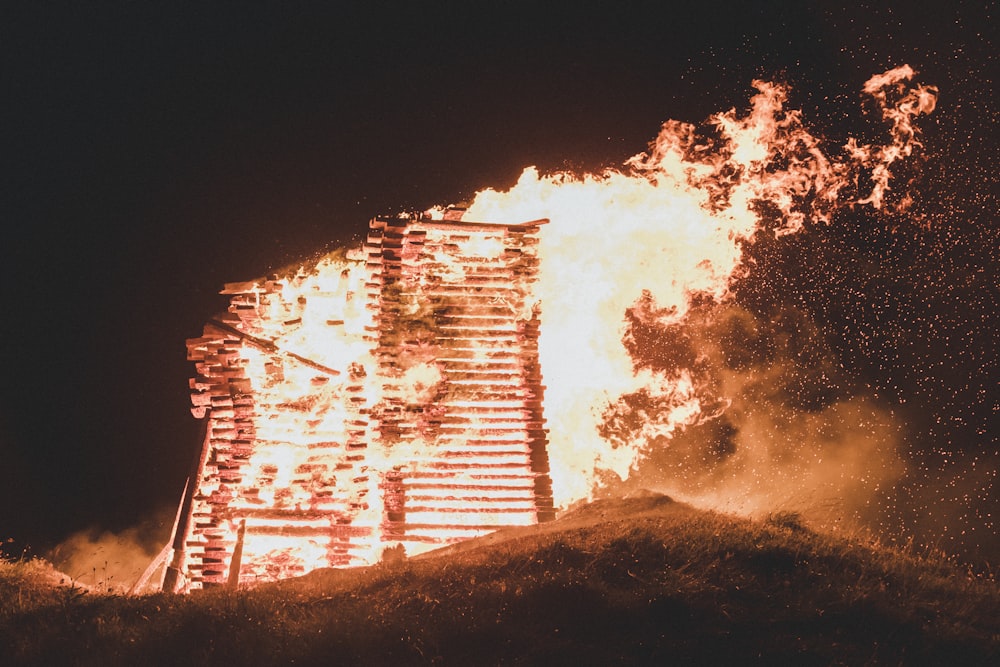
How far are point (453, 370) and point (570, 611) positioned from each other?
5.31 m

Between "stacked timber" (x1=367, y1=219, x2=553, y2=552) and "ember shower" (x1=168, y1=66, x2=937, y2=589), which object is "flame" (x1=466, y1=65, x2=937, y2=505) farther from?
"stacked timber" (x1=367, y1=219, x2=553, y2=552)

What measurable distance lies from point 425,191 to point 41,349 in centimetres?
1310

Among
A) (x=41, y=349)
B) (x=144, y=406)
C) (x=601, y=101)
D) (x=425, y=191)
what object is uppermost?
(x=601, y=101)

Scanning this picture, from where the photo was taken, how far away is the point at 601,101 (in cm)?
2097

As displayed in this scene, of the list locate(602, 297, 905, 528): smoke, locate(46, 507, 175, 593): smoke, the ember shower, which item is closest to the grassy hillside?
the ember shower

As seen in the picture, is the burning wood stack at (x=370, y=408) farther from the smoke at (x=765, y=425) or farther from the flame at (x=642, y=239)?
the smoke at (x=765, y=425)

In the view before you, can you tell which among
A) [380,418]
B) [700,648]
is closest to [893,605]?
[700,648]

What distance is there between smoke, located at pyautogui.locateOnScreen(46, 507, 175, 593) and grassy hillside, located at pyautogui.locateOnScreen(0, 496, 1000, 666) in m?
8.11

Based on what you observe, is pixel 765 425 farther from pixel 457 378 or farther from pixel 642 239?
pixel 457 378

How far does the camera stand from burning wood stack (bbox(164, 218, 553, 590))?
11219 mm

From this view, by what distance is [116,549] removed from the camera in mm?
18219

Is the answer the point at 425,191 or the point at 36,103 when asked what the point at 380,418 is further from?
the point at 36,103

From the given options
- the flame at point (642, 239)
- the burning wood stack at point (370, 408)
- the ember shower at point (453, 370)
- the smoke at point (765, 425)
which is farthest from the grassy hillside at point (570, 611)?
the smoke at point (765, 425)

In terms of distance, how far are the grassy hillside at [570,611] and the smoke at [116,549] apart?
8.11 metres
